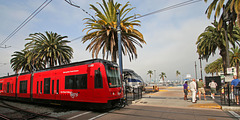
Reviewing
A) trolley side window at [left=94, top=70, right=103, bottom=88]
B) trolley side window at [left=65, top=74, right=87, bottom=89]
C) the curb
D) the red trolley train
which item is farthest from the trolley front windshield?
the curb

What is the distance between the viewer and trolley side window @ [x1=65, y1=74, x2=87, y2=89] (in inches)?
376

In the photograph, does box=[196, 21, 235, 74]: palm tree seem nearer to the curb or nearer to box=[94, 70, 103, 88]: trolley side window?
the curb

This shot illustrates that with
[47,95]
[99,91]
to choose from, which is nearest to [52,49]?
[47,95]

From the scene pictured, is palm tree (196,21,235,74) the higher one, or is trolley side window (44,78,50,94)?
palm tree (196,21,235,74)

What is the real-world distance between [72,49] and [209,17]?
23.1 m

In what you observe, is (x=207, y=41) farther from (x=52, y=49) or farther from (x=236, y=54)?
(x=52, y=49)

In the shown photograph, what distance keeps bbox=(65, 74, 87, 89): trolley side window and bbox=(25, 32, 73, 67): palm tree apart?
17035mm

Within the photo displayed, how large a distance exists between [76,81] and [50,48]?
19.2m

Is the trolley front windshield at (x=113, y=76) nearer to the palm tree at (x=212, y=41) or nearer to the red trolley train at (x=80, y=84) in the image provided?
the red trolley train at (x=80, y=84)

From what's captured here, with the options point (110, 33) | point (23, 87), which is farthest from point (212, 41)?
point (23, 87)

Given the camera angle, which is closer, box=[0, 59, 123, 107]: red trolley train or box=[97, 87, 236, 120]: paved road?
box=[97, 87, 236, 120]: paved road

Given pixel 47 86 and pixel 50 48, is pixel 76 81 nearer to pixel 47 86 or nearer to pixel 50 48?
pixel 47 86

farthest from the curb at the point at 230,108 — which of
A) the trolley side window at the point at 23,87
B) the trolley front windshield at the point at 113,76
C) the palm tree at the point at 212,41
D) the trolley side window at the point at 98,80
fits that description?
the trolley side window at the point at 23,87

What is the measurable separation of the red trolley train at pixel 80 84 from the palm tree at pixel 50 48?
1309cm
